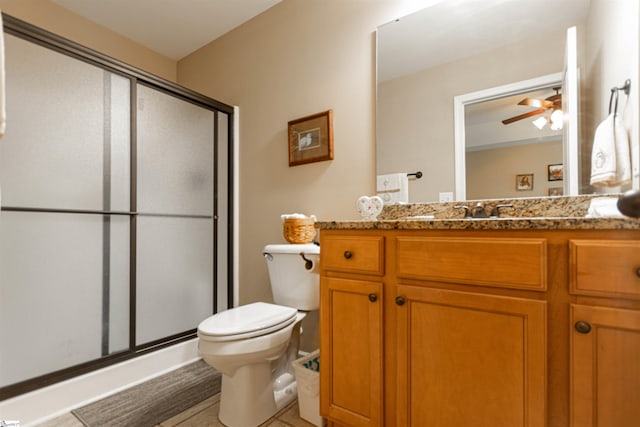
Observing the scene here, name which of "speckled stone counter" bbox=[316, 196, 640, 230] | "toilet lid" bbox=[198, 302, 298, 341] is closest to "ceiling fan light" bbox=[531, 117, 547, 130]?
Answer: "speckled stone counter" bbox=[316, 196, 640, 230]

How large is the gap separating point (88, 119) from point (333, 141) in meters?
1.37

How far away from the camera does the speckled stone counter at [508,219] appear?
815mm

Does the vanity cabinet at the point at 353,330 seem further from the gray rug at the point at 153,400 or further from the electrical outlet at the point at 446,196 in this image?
the gray rug at the point at 153,400

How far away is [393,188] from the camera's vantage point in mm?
1705

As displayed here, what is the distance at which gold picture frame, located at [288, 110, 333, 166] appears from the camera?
195 cm

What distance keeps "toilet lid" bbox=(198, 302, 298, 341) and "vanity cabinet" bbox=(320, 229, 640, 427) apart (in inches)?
10.8

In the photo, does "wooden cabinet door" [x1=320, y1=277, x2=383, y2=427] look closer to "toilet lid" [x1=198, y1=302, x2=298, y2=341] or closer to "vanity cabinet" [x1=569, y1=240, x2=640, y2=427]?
Result: "toilet lid" [x1=198, y1=302, x2=298, y2=341]

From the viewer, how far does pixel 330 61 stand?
197 cm

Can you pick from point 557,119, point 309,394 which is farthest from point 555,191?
point 309,394

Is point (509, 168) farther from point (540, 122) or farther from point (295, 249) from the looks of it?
point (295, 249)

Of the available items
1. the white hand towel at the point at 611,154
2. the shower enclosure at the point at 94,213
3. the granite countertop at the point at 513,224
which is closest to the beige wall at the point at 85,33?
the shower enclosure at the point at 94,213

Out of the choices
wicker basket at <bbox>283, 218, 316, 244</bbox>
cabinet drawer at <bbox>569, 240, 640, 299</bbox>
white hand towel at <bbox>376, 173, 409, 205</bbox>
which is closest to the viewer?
cabinet drawer at <bbox>569, 240, 640, 299</bbox>

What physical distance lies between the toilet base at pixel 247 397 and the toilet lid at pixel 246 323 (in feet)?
0.65

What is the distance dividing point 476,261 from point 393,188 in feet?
2.66
